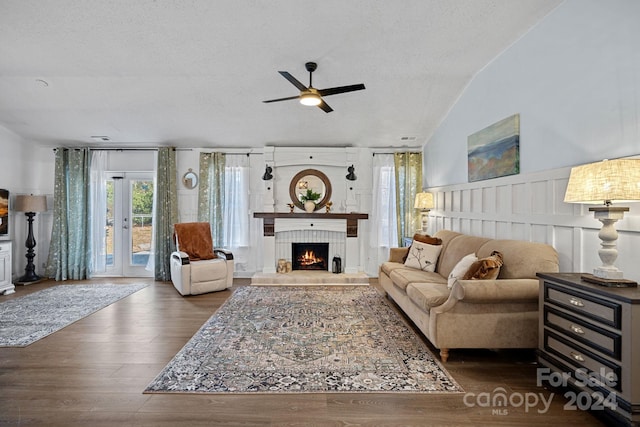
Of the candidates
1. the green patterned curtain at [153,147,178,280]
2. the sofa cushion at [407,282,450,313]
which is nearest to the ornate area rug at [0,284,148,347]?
the green patterned curtain at [153,147,178,280]

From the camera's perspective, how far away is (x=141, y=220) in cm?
608

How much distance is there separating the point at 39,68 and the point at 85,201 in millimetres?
2785

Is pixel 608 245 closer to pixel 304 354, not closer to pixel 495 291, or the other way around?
pixel 495 291

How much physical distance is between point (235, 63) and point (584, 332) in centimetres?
406

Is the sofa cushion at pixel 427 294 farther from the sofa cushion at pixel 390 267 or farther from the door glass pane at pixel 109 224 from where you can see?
the door glass pane at pixel 109 224

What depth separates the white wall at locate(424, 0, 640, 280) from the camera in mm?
2236

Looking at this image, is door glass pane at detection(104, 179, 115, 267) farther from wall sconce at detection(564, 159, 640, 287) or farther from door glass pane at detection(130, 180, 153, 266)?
wall sconce at detection(564, 159, 640, 287)

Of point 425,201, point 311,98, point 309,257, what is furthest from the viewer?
point 309,257

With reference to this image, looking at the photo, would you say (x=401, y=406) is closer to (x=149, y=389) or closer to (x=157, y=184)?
(x=149, y=389)

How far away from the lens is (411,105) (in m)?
4.75

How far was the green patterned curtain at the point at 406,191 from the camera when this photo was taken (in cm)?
604

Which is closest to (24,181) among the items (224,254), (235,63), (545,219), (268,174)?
(224,254)

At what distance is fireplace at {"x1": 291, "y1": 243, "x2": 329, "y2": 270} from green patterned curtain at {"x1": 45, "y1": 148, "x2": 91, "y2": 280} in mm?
3833

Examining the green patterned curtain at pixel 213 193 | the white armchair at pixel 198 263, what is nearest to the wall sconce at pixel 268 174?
the green patterned curtain at pixel 213 193
